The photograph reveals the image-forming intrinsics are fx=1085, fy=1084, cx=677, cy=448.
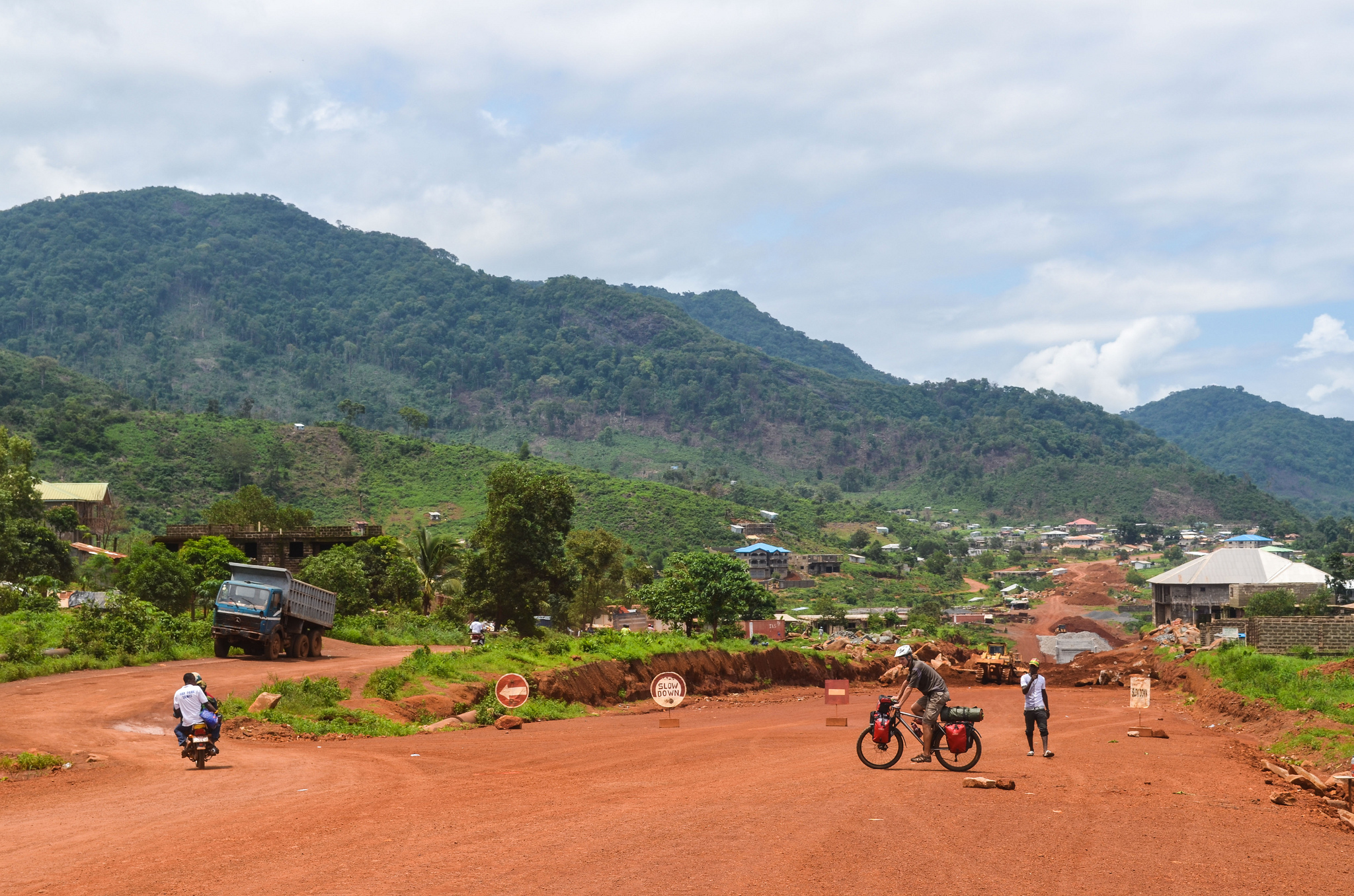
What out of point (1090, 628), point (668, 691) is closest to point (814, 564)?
point (1090, 628)

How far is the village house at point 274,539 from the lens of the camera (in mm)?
71188

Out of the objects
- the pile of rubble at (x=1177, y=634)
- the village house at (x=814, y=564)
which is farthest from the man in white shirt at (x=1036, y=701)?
the village house at (x=814, y=564)

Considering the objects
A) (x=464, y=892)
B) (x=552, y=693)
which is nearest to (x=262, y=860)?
(x=464, y=892)

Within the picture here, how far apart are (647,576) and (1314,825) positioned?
67.4m

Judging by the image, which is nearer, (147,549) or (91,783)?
(91,783)

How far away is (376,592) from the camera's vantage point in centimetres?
6712

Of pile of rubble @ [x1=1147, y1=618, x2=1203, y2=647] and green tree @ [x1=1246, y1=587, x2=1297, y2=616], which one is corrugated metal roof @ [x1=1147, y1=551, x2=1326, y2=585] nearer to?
green tree @ [x1=1246, y1=587, x2=1297, y2=616]

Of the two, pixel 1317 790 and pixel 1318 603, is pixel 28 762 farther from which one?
pixel 1318 603

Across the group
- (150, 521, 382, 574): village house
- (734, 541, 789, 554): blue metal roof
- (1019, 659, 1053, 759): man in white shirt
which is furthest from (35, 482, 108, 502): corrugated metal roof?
(1019, 659, 1053, 759): man in white shirt

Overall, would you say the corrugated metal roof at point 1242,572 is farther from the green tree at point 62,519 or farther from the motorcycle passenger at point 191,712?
the green tree at point 62,519

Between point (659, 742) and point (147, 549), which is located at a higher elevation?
point (147, 549)

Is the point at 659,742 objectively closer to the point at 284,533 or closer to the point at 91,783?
the point at 91,783

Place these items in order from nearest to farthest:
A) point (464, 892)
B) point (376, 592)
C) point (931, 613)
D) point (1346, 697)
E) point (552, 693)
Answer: point (464, 892) → point (1346, 697) → point (552, 693) → point (376, 592) → point (931, 613)

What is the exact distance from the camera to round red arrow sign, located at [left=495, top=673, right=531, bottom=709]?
26578 mm
